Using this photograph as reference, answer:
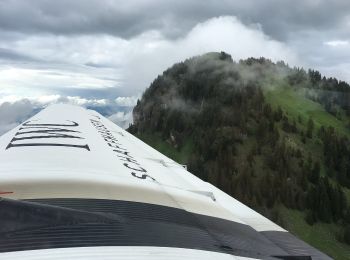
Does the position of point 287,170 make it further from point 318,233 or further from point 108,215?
point 108,215

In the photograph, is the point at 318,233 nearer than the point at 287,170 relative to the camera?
Yes

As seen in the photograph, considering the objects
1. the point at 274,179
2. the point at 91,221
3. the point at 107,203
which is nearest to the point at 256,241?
the point at 107,203

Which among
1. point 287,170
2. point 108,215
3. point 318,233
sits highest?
point 108,215

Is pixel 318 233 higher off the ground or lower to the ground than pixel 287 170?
lower

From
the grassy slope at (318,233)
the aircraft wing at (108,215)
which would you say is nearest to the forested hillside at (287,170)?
the grassy slope at (318,233)

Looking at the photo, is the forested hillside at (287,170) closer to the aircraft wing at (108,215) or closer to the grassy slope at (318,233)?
the grassy slope at (318,233)

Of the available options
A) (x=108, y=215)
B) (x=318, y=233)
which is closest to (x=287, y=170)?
(x=318, y=233)

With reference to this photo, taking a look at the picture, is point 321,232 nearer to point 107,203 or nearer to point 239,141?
point 239,141

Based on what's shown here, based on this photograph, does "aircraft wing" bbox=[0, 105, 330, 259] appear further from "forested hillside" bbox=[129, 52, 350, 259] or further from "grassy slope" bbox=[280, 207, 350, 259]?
"forested hillside" bbox=[129, 52, 350, 259]
